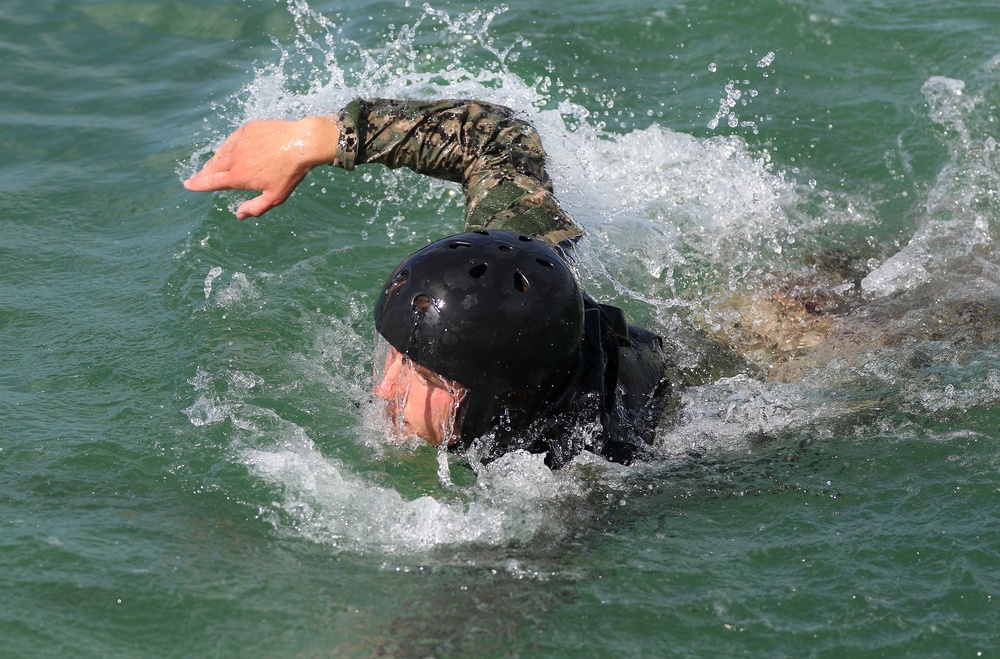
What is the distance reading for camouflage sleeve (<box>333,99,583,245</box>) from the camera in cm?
461

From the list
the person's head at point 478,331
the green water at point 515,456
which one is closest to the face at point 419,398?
the person's head at point 478,331

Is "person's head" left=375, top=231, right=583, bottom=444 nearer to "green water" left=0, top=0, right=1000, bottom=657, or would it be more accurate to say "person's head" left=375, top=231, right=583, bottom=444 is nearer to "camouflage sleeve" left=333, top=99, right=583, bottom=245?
"green water" left=0, top=0, right=1000, bottom=657

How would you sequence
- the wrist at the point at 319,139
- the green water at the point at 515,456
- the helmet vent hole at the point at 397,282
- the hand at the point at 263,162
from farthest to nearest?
the wrist at the point at 319,139 → the hand at the point at 263,162 → the helmet vent hole at the point at 397,282 → the green water at the point at 515,456

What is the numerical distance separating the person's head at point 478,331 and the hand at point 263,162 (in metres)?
0.95

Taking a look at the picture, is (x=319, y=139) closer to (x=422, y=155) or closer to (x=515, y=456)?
(x=422, y=155)

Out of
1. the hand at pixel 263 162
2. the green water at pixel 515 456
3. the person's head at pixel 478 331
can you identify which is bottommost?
the green water at pixel 515 456

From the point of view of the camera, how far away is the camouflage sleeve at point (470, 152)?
182 inches

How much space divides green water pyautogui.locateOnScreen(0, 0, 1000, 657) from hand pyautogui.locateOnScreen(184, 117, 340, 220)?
99 centimetres

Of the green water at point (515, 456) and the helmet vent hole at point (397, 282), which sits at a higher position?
the helmet vent hole at point (397, 282)

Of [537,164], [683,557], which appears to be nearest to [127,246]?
[537,164]

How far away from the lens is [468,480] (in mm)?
4250

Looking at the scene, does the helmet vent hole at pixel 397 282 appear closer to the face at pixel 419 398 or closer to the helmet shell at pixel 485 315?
the helmet shell at pixel 485 315

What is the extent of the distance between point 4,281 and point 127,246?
2.61 feet

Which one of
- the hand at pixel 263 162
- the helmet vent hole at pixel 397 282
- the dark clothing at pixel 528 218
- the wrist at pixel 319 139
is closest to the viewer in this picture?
the helmet vent hole at pixel 397 282
